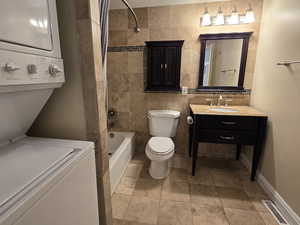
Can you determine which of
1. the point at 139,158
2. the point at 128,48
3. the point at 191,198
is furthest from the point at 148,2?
the point at 191,198

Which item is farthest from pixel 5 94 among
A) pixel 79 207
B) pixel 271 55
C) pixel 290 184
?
pixel 271 55

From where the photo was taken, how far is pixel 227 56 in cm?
207

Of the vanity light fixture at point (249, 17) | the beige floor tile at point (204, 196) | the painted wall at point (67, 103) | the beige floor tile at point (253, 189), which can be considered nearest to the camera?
the painted wall at point (67, 103)

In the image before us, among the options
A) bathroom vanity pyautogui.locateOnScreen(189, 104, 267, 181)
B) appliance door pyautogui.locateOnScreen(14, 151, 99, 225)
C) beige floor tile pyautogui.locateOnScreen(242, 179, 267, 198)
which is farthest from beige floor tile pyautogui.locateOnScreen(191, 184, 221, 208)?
appliance door pyautogui.locateOnScreen(14, 151, 99, 225)

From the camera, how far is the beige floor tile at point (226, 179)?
1781mm

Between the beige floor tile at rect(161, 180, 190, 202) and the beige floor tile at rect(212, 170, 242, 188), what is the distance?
385 millimetres

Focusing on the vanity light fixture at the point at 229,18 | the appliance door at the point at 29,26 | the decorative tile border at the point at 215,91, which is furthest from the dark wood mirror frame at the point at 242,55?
the appliance door at the point at 29,26

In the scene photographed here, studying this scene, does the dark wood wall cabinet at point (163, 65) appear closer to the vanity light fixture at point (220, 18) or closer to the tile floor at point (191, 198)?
the vanity light fixture at point (220, 18)

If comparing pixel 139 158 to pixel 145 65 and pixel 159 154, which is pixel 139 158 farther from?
pixel 145 65

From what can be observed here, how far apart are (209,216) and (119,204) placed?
83 cm

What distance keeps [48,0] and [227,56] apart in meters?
2.02

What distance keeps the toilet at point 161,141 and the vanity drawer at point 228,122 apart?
0.43m

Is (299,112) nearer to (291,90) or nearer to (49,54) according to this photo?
(291,90)

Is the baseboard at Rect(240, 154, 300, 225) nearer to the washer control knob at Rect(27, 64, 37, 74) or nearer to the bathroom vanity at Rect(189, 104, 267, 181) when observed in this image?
the bathroom vanity at Rect(189, 104, 267, 181)
